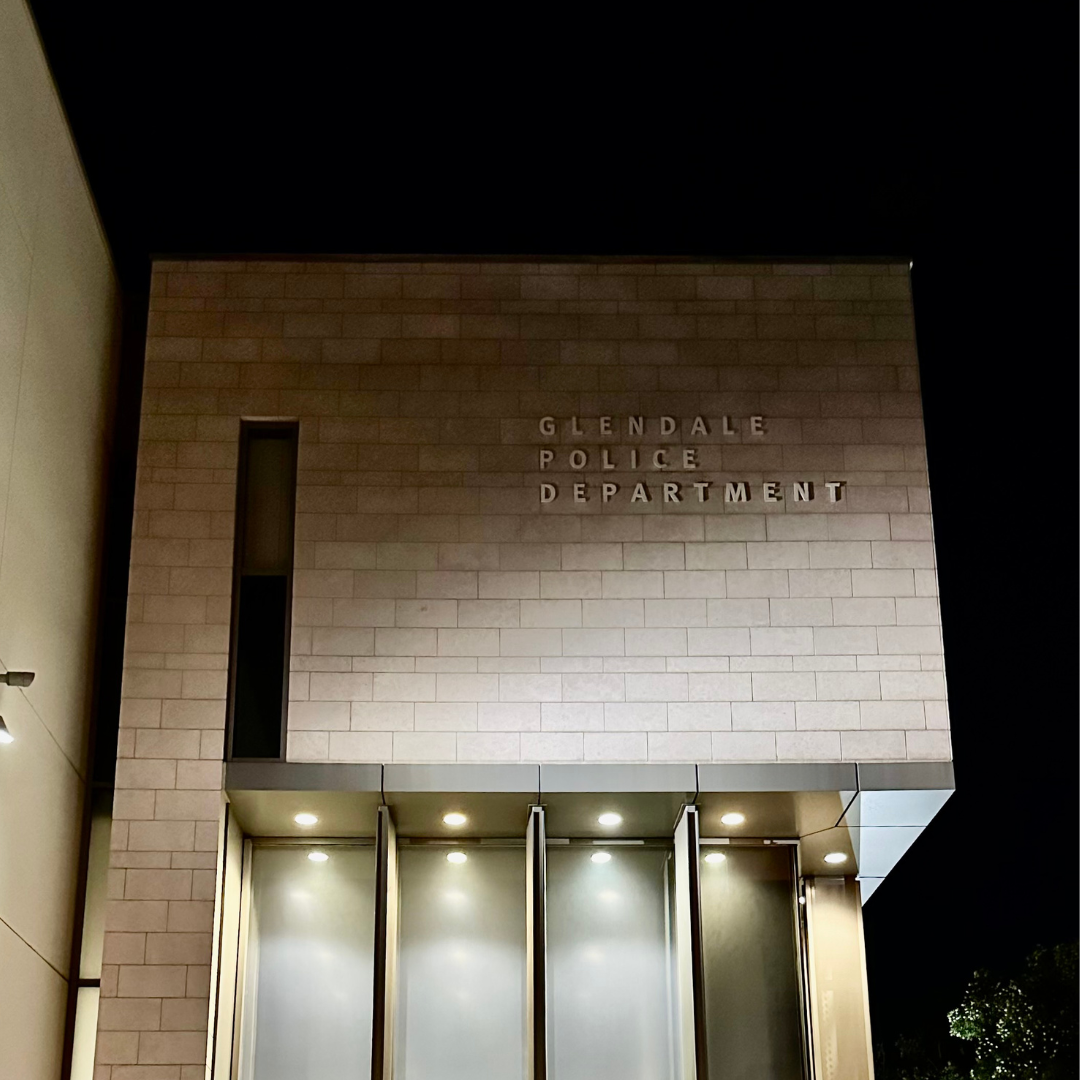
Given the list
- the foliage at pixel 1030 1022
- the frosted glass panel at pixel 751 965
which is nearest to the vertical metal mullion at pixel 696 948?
the frosted glass panel at pixel 751 965

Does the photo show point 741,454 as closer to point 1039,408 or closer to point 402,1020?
point 402,1020

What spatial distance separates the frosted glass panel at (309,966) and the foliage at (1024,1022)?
16.8 meters

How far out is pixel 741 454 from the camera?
12.5 metres

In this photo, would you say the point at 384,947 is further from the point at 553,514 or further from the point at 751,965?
the point at 553,514

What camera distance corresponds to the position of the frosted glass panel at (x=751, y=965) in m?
11.9

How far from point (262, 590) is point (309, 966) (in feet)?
9.34

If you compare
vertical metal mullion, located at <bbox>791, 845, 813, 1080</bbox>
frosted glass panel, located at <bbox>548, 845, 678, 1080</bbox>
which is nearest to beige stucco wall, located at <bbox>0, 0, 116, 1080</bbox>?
frosted glass panel, located at <bbox>548, 845, 678, 1080</bbox>

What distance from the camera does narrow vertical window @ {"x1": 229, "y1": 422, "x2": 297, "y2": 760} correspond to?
11695mm

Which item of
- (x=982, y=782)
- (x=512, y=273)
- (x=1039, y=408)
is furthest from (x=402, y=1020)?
(x=982, y=782)

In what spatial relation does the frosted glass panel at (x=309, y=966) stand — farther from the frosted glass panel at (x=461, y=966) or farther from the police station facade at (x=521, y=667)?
the frosted glass panel at (x=461, y=966)

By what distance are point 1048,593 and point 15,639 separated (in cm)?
1635

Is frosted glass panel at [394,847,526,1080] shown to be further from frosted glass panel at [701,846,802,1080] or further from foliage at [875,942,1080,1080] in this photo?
foliage at [875,942,1080,1080]

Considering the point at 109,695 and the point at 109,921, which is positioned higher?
the point at 109,695

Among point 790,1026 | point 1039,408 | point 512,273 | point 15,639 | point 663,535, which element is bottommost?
point 790,1026
